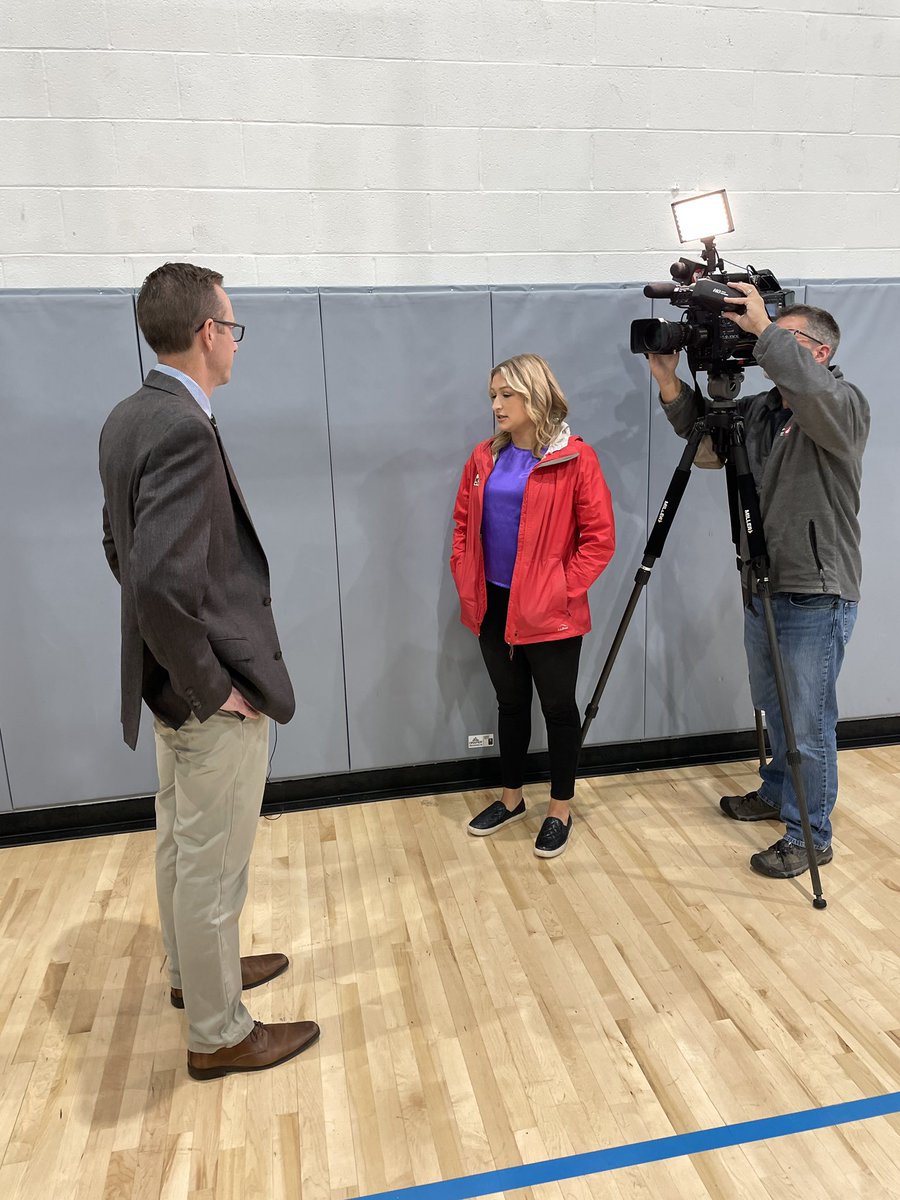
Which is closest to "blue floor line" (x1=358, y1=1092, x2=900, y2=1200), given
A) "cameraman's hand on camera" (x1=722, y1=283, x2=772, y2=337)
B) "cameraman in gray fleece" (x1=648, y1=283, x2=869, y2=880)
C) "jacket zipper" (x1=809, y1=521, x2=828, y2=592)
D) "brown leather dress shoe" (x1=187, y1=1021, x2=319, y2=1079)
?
"brown leather dress shoe" (x1=187, y1=1021, x2=319, y2=1079)

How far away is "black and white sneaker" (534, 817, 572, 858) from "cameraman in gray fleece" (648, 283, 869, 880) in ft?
1.94

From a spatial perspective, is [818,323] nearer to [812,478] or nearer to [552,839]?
[812,478]

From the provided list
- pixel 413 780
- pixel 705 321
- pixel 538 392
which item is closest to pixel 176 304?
pixel 538 392

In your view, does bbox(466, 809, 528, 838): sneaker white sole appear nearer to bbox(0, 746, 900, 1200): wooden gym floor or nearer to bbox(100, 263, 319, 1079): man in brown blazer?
bbox(0, 746, 900, 1200): wooden gym floor

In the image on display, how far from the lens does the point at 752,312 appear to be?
7.63ft

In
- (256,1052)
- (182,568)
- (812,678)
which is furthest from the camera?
(812,678)

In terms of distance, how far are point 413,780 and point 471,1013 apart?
1179 mm

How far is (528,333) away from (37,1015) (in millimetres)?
2439

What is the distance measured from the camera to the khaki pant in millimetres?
1782

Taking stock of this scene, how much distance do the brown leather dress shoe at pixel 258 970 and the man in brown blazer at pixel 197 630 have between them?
26 cm

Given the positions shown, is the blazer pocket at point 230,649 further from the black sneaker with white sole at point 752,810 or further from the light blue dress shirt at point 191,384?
the black sneaker with white sole at point 752,810

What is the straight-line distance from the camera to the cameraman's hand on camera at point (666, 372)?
2.65m

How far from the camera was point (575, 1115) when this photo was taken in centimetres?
185

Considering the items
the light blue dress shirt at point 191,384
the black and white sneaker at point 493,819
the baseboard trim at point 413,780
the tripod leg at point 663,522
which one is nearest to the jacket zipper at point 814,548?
the tripod leg at point 663,522
